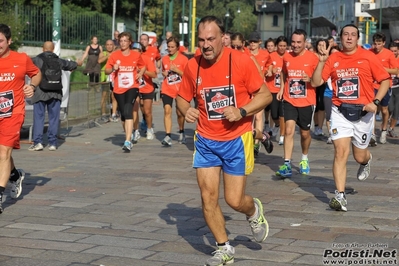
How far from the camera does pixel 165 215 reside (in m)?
9.05

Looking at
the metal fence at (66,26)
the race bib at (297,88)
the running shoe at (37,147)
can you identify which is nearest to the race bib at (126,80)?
the running shoe at (37,147)

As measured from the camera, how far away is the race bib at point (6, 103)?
9.42 meters

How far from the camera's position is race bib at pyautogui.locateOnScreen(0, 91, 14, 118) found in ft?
30.9

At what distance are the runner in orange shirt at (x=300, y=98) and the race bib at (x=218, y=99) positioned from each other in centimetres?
502

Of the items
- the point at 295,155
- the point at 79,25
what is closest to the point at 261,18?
the point at 79,25

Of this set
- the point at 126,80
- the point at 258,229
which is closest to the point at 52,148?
the point at 126,80

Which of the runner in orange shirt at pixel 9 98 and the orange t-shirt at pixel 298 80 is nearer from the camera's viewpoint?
the runner in orange shirt at pixel 9 98

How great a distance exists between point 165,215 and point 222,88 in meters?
2.43

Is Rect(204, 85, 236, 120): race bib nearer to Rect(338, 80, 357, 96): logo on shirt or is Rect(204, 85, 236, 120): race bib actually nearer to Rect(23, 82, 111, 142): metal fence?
Rect(338, 80, 357, 96): logo on shirt

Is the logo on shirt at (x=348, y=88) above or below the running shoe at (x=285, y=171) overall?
above

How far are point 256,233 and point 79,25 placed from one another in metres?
31.8

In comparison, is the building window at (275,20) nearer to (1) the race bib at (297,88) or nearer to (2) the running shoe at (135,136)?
(2) the running shoe at (135,136)

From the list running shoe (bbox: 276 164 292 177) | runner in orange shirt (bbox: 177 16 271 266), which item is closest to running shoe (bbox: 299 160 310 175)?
running shoe (bbox: 276 164 292 177)

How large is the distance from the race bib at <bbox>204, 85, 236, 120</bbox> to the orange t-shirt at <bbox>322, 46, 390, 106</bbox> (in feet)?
9.68
